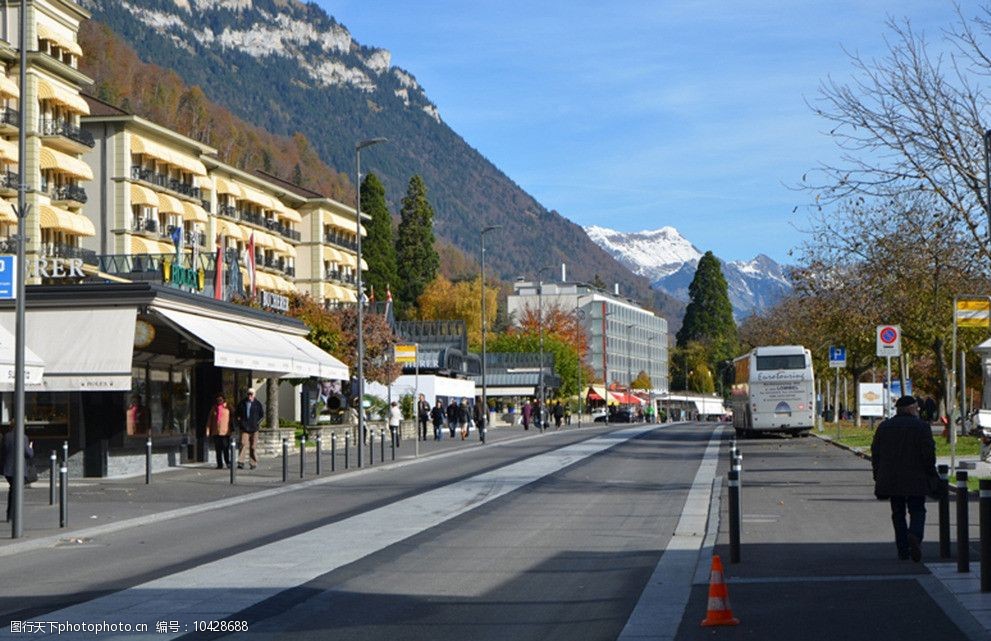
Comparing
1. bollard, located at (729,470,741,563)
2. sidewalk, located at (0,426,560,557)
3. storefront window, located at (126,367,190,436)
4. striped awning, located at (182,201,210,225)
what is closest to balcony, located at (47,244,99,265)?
striped awning, located at (182,201,210,225)

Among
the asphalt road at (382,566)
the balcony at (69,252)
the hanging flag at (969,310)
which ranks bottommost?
the asphalt road at (382,566)

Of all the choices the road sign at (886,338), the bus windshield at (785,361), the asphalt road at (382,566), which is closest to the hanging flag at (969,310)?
the road sign at (886,338)

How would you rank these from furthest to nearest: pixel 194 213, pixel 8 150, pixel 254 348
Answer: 1. pixel 194 213
2. pixel 8 150
3. pixel 254 348

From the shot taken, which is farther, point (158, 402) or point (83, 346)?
point (158, 402)

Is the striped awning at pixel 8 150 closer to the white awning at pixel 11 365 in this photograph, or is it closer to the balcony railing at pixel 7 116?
the balcony railing at pixel 7 116

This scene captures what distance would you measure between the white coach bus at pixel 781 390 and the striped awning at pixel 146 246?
4064 cm

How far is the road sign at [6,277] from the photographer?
2342 cm

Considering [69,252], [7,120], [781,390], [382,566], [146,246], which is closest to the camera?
[382,566]

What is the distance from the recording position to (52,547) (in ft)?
63.9

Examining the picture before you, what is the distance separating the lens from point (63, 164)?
7225 cm

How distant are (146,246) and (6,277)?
209ft

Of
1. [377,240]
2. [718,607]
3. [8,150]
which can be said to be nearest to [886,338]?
[718,607]

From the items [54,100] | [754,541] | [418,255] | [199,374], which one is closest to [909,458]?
[754,541]

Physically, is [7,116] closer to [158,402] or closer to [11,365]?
[158,402]
